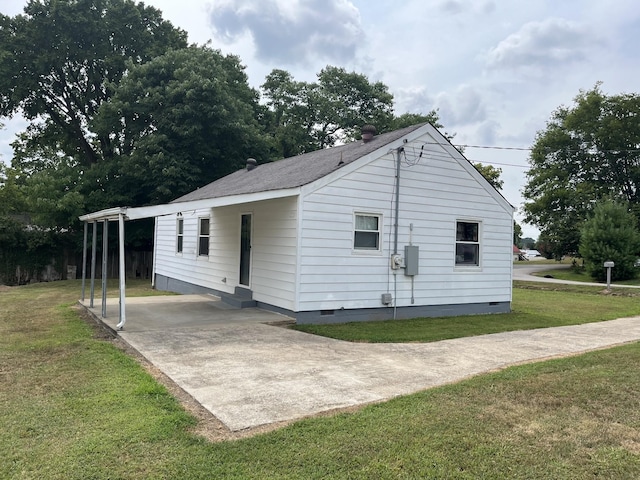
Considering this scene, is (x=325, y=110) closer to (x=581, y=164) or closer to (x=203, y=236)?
(x=203, y=236)

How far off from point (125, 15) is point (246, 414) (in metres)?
24.4

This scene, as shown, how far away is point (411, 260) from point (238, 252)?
4.13m

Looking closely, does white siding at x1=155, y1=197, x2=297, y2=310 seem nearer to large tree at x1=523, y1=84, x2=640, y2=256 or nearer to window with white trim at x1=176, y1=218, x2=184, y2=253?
window with white trim at x1=176, y1=218, x2=184, y2=253

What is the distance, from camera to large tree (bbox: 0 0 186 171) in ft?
70.8

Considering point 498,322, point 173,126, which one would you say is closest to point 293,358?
point 498,322

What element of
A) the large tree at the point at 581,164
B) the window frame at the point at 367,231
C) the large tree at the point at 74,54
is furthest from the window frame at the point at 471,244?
the large tree at the point at 581,164

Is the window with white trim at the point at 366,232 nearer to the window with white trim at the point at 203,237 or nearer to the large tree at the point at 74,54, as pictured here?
the window with white trim at the point at 203,237

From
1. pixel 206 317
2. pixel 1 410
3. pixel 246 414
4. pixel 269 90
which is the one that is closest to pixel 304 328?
pixel 206 317

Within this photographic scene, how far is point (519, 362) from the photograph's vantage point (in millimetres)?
6066

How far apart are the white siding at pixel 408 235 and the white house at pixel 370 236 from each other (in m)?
0.02

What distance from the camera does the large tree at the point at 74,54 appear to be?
21.6 m

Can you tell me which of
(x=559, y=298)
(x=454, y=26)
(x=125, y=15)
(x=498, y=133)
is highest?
(x=125, y=15)

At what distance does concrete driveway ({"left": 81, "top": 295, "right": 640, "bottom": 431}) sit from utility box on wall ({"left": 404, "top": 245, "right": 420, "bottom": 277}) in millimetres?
2291

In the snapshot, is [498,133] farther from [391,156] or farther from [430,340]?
[430,340]
